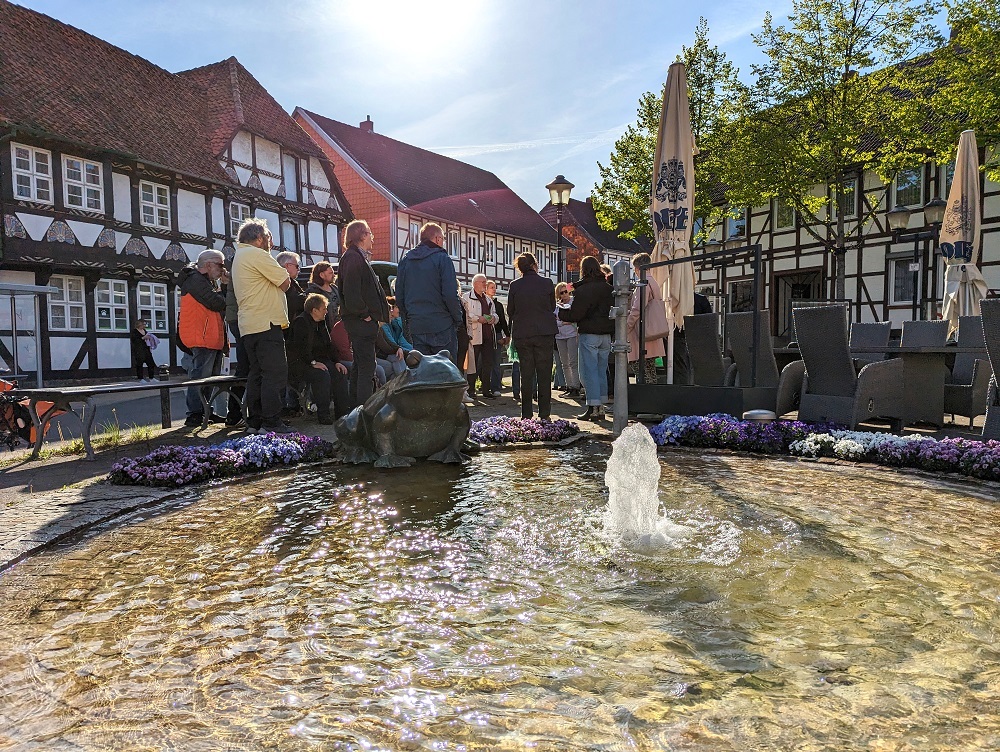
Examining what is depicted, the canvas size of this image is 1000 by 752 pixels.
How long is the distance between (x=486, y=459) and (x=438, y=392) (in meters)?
0.86

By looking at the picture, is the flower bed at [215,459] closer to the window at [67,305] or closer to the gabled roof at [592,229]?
the window at [67,305]

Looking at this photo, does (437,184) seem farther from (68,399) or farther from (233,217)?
(68,399)

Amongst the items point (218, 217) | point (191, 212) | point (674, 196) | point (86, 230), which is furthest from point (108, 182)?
point (674, 196)

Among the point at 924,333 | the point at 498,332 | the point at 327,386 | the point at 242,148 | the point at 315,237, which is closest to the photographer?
the point at 327,386

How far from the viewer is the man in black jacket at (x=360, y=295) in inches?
290

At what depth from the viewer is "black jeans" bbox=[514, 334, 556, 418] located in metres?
8.31

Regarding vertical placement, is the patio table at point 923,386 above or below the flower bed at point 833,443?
above

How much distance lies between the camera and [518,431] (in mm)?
6914

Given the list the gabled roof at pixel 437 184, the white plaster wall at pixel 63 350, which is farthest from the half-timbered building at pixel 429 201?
the white plaster wall at pixel 63 350

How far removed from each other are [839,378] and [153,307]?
21.4 meters

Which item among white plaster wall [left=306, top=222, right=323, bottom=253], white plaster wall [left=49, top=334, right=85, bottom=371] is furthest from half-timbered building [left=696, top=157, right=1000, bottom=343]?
white plaster wall [left=49, top=334, right=85, bottom=371]

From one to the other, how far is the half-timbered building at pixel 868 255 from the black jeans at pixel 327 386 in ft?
39.2

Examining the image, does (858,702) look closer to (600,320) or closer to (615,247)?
(600,320)

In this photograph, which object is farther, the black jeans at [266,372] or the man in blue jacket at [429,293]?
the man in blue jacket at [429,293]
